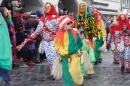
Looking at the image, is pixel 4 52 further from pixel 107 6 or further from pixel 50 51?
pixel 107 6

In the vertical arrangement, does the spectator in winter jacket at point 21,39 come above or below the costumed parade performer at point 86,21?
below

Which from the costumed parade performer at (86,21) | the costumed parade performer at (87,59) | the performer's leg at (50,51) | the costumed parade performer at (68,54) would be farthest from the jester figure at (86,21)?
the costumed parade performer at (68,54)

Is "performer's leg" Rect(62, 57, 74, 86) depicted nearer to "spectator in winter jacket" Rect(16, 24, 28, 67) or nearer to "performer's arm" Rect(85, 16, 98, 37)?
"performer's arm" Rect(85, 16, 98, 37)

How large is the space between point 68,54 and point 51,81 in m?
1.97

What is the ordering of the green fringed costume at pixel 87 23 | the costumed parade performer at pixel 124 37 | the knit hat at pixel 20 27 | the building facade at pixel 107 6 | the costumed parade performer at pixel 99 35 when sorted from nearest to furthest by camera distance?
1. the costumed parade performer at pixel 124 37
2. the green fringed costume at pixel 87 23
3. the knit hat at pixel 20 27
4. the costumed parade performer at pixel 99 35
5. the building facade at pixel 107 6

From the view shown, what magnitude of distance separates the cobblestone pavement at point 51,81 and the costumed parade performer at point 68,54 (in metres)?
1.32

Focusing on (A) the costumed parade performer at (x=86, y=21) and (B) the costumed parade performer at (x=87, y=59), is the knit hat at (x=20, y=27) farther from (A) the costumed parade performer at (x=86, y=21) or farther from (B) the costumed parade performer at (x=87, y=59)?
(B) the costumed parade performer at (x=87, y=59)

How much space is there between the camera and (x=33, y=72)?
10.1 m

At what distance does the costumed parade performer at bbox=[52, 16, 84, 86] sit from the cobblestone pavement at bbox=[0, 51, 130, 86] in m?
1.32

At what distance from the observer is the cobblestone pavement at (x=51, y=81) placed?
817 centimetres

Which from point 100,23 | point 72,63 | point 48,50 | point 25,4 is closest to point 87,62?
point 48,50

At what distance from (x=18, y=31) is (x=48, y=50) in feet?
8.65

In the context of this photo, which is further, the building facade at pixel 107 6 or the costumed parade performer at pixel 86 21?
the building facade at pixel 107 6

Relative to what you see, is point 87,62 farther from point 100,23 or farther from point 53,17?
point 100,23
